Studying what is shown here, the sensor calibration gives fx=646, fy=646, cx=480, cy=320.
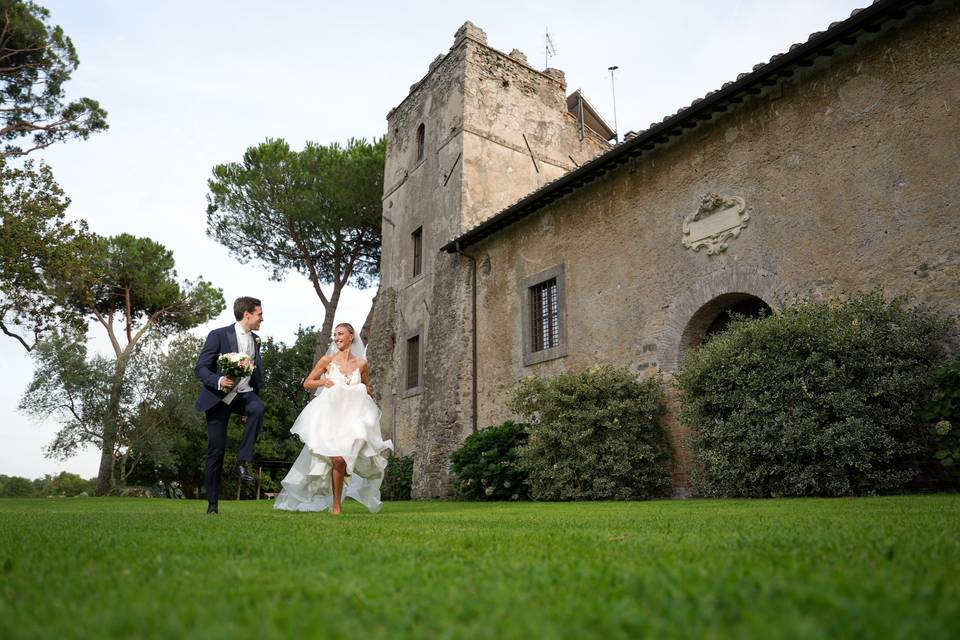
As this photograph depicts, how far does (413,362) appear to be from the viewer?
17828mm

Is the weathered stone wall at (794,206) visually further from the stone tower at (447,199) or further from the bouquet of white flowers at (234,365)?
the bouquet of white flowers at (234,365)

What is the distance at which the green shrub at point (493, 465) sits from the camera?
37.7 feet

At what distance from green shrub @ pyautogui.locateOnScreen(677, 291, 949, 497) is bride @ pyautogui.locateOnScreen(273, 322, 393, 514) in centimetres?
422

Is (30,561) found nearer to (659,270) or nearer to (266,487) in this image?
(659,270)

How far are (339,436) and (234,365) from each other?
1.22 m

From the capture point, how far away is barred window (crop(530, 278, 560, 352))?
1288 cm

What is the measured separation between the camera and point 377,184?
22938 mm

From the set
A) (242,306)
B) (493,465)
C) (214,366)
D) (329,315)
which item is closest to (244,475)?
(214,366)

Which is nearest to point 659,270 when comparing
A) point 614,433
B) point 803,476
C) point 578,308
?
point 578,308

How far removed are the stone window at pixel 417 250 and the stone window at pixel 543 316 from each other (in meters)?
5.19

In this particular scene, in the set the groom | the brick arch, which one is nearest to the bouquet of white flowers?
the groom

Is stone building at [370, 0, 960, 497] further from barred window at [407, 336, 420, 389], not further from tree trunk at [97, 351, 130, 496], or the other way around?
tree trunk at [97, 351, 130, 496]

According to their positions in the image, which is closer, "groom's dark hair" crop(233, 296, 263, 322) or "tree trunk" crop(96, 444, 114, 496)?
"groom's dark hair" crop(233, 296, 263, 322)

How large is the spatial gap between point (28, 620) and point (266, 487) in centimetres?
2627
